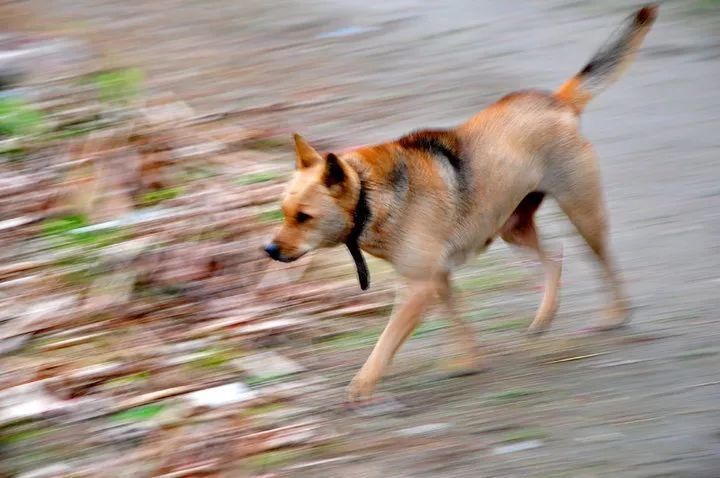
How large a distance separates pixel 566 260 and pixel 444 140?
6.34ft

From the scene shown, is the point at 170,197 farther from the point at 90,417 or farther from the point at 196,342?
the point at 90,417

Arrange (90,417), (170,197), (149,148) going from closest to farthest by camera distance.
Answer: (90,417) < (170,197) < (149,148)

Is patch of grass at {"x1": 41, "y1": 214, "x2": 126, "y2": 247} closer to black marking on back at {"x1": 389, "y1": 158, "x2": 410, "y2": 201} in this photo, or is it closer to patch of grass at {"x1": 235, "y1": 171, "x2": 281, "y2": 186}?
patch of grass at {"x1": 235, "y1": 171, "x2": 281, "y2": 186}

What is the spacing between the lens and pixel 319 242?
18.0ft

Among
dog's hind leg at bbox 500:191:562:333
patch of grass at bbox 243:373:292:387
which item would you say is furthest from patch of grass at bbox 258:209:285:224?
patch of grass at bbox 243:373:292:387

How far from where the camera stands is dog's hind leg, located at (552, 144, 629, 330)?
614cm

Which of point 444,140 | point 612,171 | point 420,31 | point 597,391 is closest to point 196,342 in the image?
point 444,140

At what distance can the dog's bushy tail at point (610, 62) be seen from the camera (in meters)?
6.38

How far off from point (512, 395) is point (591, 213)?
48.6 inches

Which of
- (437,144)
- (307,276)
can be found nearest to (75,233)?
(307,276)

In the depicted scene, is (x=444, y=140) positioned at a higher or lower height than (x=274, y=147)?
higher

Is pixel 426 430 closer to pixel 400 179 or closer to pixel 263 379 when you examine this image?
pixel 263 379

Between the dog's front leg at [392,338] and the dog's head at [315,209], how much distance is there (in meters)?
0.52

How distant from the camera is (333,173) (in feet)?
17.7
